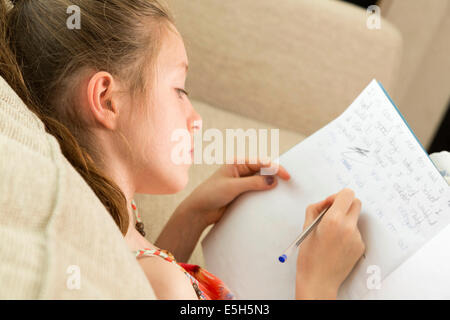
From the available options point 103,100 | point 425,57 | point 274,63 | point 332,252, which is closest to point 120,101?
point 103,100

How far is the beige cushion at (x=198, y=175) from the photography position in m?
0.91

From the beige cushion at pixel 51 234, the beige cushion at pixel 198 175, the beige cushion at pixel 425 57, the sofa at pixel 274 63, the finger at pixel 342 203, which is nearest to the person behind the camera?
the beige cushion at pixel 51 234

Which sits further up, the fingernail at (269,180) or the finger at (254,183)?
the fingernail at (269,180)

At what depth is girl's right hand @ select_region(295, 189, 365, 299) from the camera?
2.04 ft

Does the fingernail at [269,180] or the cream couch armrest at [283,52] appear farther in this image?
the cream couch armrest at [283,52]

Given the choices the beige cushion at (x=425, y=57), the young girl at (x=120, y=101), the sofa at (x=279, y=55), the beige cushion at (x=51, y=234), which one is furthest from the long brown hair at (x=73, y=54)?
the beige cushion at (x=425, y=57)

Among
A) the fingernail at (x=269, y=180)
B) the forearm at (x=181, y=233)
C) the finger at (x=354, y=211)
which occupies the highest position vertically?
the finger at (x=354, y=211)

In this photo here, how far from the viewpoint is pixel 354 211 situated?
0.64 meters

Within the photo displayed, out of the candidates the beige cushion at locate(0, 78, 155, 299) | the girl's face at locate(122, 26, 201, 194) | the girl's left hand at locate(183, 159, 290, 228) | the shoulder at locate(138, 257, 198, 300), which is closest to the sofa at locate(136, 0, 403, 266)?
the girl's left hand at locate(183, 159, 290, 228)

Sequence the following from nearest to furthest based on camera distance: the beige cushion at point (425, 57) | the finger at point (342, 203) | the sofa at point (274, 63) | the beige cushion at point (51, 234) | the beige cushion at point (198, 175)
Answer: the beige cushion at point (51, 234), the finger at point (342, 203), the beige cushion at point (198, 175), the sofa at point (274, 63), the beige cushion at point (425, 57)

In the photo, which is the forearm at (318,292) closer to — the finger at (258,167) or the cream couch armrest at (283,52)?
the finger at (258,167)

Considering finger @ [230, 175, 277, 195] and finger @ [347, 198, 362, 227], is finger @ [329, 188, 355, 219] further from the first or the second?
finger @ [230, 175, 277, 195]

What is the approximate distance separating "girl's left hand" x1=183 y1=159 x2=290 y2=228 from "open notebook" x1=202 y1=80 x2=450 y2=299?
17mm

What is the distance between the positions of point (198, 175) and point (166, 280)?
1.58 ft
